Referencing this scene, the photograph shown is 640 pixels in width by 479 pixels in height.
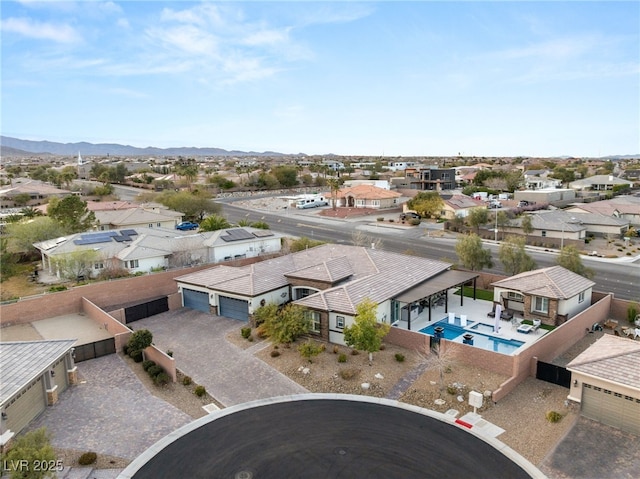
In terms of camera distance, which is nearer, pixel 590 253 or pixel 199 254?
pixel 199 254

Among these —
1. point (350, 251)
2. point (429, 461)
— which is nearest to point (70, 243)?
point (350, 251)

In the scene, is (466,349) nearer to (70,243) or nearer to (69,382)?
(69,382)

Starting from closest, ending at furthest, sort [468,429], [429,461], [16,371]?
[429,461] → [468,429] → [16,371]

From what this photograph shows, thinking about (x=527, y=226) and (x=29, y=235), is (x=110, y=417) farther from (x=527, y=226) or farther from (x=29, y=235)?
(x=527, y=226)

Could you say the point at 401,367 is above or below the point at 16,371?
below

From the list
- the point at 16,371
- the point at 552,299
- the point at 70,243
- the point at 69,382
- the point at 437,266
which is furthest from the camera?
the point at 70,243

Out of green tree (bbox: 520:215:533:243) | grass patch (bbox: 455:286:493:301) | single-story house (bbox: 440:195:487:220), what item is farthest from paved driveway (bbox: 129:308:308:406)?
single-story house (bbox: 440:195:487:220)

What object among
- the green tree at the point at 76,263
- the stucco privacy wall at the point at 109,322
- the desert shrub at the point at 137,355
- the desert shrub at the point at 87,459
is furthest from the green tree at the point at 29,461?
the green tree at the point at 76,263

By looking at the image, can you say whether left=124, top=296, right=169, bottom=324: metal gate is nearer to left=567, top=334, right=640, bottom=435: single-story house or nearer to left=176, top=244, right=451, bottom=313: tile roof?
left=176, top=244, right=451, bottom=313: tile roof
